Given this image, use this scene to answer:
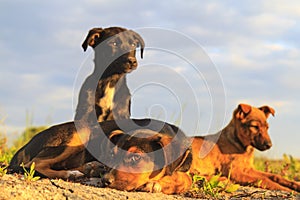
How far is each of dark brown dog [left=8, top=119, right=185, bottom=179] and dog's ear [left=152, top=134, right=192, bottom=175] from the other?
0.30 m

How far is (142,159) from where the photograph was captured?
4465 mm

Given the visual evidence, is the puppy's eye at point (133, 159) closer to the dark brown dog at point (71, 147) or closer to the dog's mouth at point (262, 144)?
the dark brown dog at point (71, 147)

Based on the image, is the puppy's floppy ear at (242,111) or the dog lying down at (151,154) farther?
the puppy's floppy ear at (242,111)

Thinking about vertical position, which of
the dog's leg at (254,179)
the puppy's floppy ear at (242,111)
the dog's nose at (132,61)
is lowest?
the dog's leg at (254,179)

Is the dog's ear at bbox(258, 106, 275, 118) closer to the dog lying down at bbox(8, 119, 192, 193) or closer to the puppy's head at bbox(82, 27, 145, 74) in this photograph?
the puppy's head at bbox(82, 27, 145, 74)

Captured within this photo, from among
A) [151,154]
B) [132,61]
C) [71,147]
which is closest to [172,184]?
[151,154]

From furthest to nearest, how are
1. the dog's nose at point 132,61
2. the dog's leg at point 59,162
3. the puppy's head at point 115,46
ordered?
the puppy's head at point 115,46, the dog's nose at point 132,61, the dog's leg at point 59,162

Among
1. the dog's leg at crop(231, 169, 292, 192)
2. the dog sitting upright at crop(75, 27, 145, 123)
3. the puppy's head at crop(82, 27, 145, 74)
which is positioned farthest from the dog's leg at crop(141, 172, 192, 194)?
the puppy's head at crop(82, 27, 145, 74)

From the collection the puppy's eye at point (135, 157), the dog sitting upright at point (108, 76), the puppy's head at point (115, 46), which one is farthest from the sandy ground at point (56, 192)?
the puppy's head at point (115, 46)

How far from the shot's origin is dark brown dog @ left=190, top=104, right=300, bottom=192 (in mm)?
7453

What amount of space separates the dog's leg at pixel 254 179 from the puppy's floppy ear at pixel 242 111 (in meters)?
0.95

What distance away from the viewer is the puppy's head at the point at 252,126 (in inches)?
296

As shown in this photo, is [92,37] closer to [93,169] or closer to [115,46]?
[115,46]

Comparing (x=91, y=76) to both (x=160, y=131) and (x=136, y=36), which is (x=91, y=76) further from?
(x=160, y=131)
